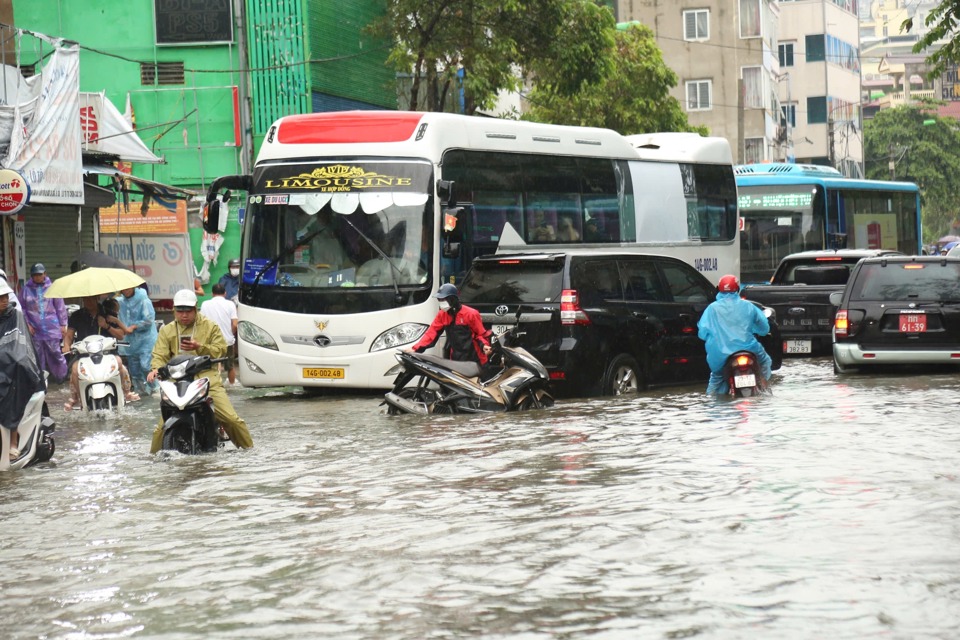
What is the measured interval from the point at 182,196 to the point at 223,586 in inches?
805

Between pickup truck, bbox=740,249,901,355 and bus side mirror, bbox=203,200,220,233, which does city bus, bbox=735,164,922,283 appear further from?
bus side mirror, bbox=203,200,220,233

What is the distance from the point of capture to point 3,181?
2020cm

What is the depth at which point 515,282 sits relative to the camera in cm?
1645

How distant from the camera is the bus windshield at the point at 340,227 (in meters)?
18.0

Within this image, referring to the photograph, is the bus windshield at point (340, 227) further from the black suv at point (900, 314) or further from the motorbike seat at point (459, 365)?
the black suv at point (900, 314)

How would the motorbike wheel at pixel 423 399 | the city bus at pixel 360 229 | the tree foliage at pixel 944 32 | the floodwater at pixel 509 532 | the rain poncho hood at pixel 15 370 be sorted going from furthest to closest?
1. the tree foliage at pixel 944 32
2. the city bus at pixel 360 229
3. the motorbike wheel at pixel 423 399
4. the rain poncho hood at pixel 15 370
5. the floodwater at pixel 509 532

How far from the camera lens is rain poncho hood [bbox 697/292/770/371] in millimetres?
15641

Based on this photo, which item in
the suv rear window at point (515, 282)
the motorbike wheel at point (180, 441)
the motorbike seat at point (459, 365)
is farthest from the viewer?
the suv rear window at point (515, 282)

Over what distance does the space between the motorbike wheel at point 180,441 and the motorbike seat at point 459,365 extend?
311 centimetres

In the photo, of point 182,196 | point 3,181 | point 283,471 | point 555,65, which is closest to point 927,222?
point 555,65

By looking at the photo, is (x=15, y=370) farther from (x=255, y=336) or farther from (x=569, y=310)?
(x=255, y=336)

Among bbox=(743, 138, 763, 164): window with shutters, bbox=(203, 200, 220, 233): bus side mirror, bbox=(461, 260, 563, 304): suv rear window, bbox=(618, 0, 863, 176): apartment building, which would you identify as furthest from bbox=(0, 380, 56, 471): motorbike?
bbox=(743, 138, 763, 164): window with shutters

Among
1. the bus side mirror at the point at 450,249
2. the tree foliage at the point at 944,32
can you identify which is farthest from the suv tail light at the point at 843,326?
the tree foliage at the point at 944,32

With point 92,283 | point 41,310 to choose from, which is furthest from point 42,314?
point 92,283
